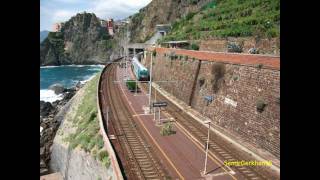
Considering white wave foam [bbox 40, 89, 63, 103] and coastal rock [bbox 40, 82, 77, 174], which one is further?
white wave foam [bbox 40, 89, 63, 103]

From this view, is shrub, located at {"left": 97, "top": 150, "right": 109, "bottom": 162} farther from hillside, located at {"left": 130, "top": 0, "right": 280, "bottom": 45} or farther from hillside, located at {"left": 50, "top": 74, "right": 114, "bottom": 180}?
hillside, located at {"left": 130, "top": 0, "right": 280, "bottom": 45}

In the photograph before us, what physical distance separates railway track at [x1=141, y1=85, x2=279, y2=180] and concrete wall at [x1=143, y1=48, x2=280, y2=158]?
5.34 feet

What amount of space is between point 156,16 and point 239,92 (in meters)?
119

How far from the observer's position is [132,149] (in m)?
24.3

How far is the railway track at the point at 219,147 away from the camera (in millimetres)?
19609

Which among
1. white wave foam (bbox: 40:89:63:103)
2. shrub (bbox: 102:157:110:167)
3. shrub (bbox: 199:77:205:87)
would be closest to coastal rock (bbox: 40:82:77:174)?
white wave foam (bbox: 40:89:63:103)

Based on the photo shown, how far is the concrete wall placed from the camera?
908 inches

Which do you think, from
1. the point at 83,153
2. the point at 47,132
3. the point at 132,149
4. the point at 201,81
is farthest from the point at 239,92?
the point at 47,132
